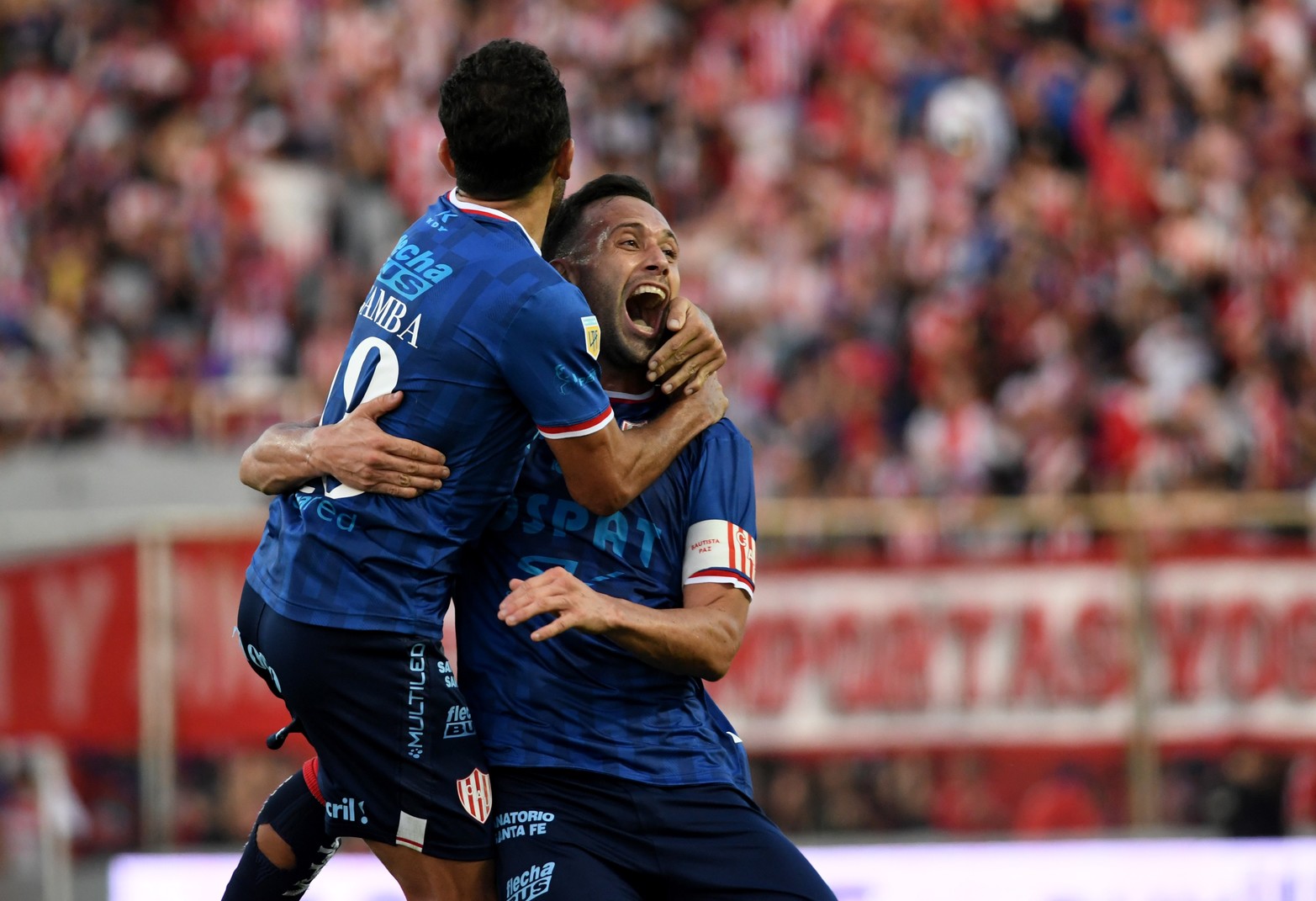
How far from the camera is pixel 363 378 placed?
168 inches

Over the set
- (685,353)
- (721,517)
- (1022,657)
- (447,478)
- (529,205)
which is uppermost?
(529,205)

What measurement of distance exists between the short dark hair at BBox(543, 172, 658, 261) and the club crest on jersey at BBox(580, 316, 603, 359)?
1.74 feet

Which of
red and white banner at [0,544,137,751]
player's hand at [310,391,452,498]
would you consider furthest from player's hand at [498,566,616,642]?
red and white banner at [0,544,137,751]

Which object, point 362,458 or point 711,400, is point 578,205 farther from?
point 362,458

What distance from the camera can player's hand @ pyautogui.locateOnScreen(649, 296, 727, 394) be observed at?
4535 mm

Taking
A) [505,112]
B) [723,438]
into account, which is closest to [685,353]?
[723,438]

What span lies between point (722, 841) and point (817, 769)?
561 centimetres

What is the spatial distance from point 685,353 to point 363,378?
2.65ft

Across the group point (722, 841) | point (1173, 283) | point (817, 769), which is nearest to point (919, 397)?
point (1173, 283)

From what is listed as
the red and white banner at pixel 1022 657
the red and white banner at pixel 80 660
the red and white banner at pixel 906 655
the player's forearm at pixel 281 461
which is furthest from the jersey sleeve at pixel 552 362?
the red and white banner at pixel 80 660

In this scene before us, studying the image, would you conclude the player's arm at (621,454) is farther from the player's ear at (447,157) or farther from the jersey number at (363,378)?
the player's ear at (447,157)

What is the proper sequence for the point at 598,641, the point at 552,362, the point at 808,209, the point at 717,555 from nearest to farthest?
the point at 552,362 < the point at 598,641 < the point at 717,555 < the point at 808,209

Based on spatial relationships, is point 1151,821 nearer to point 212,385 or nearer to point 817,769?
point 817,769

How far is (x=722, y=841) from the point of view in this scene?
4.38 metres
